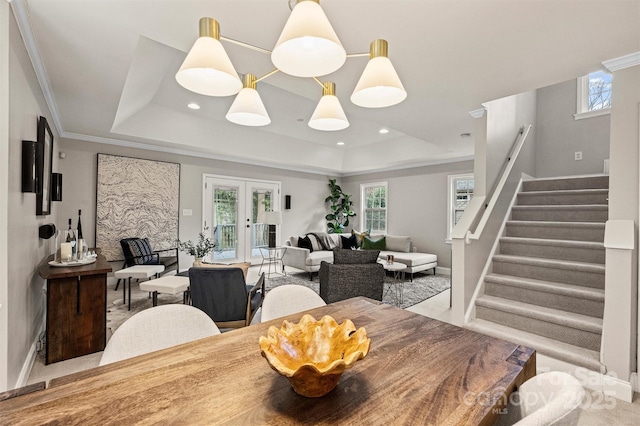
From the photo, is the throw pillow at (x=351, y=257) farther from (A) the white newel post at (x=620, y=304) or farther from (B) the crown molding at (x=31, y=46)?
(B) the crown molding at (x=31, y=46)

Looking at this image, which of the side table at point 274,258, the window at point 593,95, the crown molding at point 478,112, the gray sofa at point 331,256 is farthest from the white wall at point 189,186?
the window at point 593,95

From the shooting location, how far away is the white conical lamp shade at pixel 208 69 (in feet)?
3.68

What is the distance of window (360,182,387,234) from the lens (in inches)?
308

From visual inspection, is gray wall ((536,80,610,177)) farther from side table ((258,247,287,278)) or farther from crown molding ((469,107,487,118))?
side table ((258,247,287,278))

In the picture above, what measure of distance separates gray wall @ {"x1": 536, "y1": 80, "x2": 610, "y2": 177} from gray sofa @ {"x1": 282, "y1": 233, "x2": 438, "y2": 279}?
100 inches

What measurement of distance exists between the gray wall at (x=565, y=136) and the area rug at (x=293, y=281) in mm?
2710

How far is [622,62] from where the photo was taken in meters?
2.25

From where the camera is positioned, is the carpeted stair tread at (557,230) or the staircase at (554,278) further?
the carpeted stair tread at (557,230)

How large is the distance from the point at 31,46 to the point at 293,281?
439 cm

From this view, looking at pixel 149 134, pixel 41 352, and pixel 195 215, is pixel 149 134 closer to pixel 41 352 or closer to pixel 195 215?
pixel 195 215

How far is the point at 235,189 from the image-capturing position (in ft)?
21.7

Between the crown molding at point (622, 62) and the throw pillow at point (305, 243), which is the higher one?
the crown molding at point (622, 62)

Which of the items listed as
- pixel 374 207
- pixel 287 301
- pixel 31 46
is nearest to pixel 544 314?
pixel 287 301

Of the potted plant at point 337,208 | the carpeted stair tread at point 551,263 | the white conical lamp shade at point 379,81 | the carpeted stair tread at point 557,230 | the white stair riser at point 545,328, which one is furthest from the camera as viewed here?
the potted plant at point 337,208
